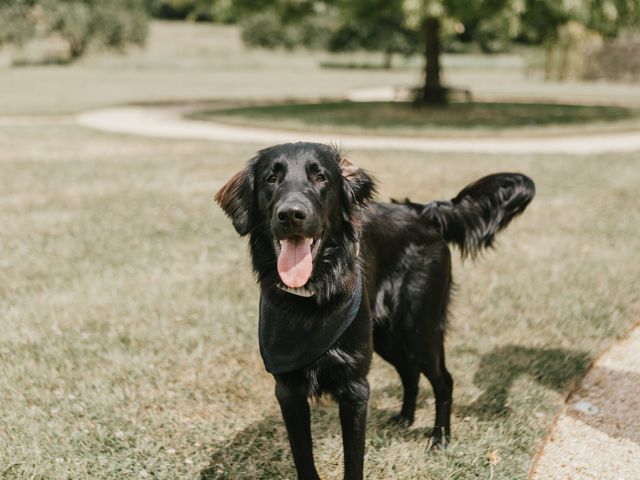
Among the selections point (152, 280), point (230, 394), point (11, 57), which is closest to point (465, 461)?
point (230, 394)

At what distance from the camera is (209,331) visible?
16.1ft

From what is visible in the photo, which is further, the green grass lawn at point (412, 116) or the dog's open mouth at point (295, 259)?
the green grass lawn at point (412, 116)

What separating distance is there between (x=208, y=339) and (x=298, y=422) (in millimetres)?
2059

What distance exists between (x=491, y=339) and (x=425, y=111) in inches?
584

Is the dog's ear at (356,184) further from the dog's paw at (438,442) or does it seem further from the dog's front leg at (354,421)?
the dog's paw at (438,442)

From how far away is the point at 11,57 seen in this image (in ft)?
167

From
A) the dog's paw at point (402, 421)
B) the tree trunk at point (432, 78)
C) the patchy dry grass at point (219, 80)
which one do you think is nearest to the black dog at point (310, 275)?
the dog's paw at point (402, 421)

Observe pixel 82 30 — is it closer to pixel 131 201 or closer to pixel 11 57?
pixel 11 57

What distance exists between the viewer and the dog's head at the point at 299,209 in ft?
8.58

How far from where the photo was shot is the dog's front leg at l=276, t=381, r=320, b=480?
9.24 ft

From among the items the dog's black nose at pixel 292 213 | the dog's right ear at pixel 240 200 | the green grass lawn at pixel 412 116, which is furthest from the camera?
the green grass lawn at pixel 412 116

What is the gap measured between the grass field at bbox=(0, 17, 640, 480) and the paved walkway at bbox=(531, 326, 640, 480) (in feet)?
0.36

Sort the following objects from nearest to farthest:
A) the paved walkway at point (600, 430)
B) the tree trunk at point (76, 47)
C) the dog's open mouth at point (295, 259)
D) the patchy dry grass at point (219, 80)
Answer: the dog's open mouth at point (295, 259)
the paved walkway at point (600, 430)
the patchy dry grass at point (219, 80)
the tree trunk at point (76, 47)

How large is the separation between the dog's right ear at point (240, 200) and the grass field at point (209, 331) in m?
1.27
